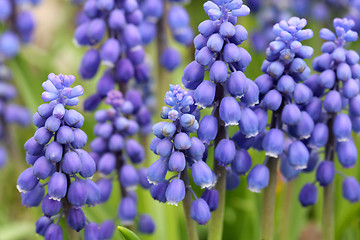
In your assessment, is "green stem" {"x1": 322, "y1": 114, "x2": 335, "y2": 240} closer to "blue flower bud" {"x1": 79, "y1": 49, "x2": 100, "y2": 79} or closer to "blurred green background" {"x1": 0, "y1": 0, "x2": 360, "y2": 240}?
"blurred green background" {"x1": 0, "y1": 0, "x2": 360, "y2": 240}

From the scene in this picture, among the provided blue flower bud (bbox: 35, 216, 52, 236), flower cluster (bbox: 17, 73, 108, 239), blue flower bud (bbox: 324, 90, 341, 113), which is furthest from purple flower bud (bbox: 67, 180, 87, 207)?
blue flower bud (bbox: 324, 90, 341, 113)

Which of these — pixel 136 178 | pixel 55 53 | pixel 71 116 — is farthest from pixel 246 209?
pixel 55 53

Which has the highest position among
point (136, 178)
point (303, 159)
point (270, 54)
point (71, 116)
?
point (270, 54)

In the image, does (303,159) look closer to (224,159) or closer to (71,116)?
(224,159)

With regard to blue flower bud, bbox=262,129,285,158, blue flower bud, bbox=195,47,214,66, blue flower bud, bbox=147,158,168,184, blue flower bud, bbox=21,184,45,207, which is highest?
blue flower bud, bbox=195,47,214,66

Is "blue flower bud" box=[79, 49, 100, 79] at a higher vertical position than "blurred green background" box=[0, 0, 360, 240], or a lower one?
higher

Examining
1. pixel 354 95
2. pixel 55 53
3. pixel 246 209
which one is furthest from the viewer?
pixel 55 53

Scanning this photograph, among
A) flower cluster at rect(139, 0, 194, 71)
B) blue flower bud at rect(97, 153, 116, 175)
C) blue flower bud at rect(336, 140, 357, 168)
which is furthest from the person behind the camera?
flower cluster at rect(139, 0, 194, 71)

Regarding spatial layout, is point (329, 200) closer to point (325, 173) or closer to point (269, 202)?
point (325, 173)
